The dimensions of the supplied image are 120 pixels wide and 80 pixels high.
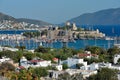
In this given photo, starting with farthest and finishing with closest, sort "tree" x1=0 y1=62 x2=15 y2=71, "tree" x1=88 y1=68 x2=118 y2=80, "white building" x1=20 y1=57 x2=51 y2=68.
Answer: "white building" x1=20 y1=57 x2=51 y2=68
"tree" x1=0 y1=62 x2=15 y2=71
"tree" x1=88 y1=68 x2=118 y2=80

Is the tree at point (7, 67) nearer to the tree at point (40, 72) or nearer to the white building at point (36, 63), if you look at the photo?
the white building at point (36, 63)

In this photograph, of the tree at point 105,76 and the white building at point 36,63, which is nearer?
the tree at point 105,76

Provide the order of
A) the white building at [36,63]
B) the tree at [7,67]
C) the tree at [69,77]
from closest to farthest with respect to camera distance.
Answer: the tree at [69,77] → the tree at [7,67] → the white building at [36,63]

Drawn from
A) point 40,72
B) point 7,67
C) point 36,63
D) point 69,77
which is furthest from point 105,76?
point 36,63

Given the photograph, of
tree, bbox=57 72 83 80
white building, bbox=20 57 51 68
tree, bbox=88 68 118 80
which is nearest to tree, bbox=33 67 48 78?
tree, bbox=57 72 83 80

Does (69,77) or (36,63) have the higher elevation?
(69,77)

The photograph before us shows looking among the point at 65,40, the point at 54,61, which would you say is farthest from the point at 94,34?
the point at 54,61

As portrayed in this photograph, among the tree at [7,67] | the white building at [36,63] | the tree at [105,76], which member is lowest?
the white building at [36,63]

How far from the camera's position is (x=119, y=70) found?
26297 mm

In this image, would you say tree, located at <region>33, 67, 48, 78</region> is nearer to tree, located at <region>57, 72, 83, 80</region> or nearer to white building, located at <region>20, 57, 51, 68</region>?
tree, located at <region>57, 72, 83, 80</region>

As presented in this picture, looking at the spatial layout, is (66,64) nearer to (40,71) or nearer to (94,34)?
(40,71)

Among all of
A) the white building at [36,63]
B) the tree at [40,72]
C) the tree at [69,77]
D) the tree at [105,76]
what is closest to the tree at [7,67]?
the white building at [36,63]

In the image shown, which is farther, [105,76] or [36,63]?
[36,63]

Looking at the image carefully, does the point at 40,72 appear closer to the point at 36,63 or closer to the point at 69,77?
the point at 69,77
